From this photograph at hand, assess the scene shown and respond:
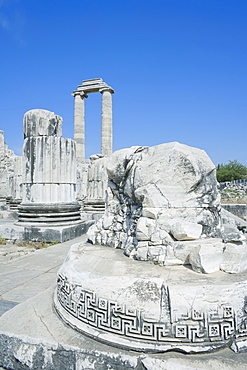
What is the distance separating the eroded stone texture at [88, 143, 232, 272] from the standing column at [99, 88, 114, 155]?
2142 centimetres

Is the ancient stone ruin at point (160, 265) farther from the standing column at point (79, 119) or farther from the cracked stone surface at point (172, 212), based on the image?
the standing column at point (79, 119)

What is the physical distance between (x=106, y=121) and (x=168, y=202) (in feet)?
74.8

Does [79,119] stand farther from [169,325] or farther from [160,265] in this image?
[169,325]

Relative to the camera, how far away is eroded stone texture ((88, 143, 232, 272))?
2.07m

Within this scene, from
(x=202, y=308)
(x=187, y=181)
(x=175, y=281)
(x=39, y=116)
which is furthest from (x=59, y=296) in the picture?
(x=39, y=116)

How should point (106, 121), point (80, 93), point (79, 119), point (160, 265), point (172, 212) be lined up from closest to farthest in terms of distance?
point (160, 265)
point (172, 212)
point (106, 121)
point (80, 93)
point (79, 119)

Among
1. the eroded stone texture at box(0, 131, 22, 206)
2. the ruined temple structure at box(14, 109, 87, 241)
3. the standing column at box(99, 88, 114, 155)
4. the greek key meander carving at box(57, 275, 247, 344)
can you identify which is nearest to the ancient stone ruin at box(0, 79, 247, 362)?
the greek key meander carving at box(57, 275, 247, 344)

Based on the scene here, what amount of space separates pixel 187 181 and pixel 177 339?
1.18 m

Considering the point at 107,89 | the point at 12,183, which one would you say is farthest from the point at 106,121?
the point at 12,183

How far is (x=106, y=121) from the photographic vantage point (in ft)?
79.4

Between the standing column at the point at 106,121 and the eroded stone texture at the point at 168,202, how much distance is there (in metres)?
21.4

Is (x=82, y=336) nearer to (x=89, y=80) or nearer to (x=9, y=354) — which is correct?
(x=9, y=354)

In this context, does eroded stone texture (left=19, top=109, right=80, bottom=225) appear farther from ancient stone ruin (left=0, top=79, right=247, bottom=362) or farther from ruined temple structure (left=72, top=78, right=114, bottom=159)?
ruined temple structure (left=72, top=78, right=114, bottom=159)

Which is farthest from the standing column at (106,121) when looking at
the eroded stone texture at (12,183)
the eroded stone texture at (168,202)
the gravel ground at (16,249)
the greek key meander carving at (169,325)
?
the greek key meander carving at (169,325)
